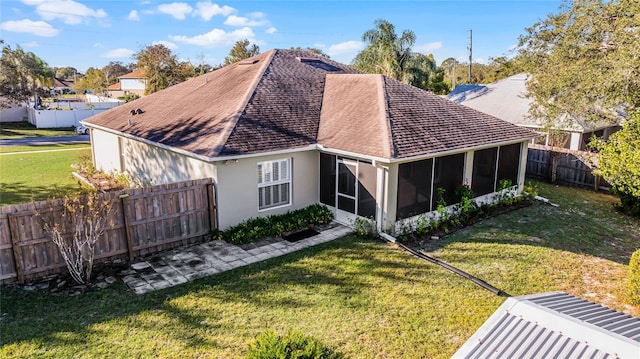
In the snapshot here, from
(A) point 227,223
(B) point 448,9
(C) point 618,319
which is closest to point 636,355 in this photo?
(C) point 618,319

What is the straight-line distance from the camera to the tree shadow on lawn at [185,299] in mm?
6793

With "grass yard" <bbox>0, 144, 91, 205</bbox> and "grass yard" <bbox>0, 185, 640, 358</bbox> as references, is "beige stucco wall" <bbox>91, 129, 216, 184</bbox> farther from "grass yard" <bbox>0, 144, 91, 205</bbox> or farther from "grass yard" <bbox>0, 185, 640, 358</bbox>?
"grass yard" <bbox>0, 185, 640, 358</bbox>

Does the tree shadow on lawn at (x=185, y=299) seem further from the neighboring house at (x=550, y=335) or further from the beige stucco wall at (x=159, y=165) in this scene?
the neighboring house at (x=550, y=335)

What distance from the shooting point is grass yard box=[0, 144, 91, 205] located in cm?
1522

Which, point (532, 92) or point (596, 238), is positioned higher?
point (532, 92)

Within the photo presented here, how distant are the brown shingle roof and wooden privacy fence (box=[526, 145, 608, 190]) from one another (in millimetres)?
4281

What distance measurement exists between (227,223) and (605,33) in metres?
16.2

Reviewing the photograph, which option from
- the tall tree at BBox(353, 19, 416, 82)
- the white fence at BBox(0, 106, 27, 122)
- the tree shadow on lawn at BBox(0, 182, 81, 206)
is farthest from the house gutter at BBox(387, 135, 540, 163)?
the white fence at BBox(0, 106, 27, 122)

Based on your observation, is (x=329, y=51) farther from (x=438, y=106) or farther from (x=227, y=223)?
(x=227, y=223)

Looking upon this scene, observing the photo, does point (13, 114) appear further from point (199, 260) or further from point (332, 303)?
point (332, 303)

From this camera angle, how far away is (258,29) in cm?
4362

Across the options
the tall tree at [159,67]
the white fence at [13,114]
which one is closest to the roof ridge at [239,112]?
the tall tree at [159,67]

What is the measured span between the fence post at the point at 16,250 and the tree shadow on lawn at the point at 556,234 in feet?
30.1

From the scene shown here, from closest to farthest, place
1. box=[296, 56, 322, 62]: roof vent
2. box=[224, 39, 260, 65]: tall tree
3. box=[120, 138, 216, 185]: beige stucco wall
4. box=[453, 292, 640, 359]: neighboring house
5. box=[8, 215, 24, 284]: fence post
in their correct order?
1. box=[453, 292, 640, 359]: neighboring house
2. box=[8, 215, 24, 284]: fence post
3. box=[120, 138, 216, 185]: beige stucco wall
4. box=[296, 56, 322, 62]: roof vent
5. box=[224, 39, 260, 65]: tall tree
